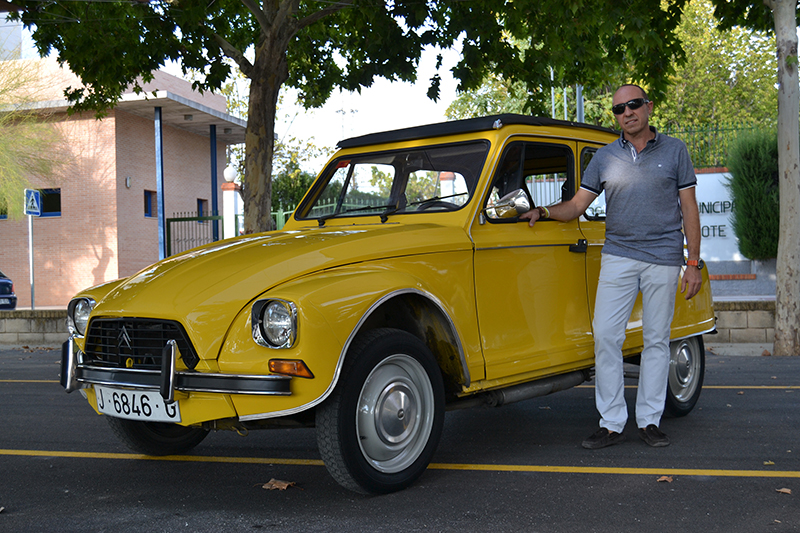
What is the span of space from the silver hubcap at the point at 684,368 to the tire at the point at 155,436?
3.39m

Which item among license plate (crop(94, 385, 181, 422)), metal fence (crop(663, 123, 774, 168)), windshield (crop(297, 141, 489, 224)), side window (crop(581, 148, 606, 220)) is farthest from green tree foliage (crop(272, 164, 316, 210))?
license plate (crop(94, 385, 181, 422))

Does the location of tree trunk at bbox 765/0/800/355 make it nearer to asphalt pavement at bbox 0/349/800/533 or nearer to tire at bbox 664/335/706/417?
asphalt pavement at bbox 0/349/800/533

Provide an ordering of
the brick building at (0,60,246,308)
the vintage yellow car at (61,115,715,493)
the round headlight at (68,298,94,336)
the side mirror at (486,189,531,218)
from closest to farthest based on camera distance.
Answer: the vintage yellow car at (61,115,715,493) → the round headlight at (68,298,94,336) → the side mirror at (486,189,531,218) → the brick building at (0,60,246,308)

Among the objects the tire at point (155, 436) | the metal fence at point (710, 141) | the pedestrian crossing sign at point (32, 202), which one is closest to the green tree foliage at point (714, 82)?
the metal fence at point (710, 141)

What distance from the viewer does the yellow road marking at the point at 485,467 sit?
13.8 feet

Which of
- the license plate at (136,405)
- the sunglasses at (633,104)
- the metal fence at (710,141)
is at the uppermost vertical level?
the metal fence at (710,141)

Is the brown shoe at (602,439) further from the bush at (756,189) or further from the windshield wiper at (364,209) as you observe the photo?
the bush at (756,189)

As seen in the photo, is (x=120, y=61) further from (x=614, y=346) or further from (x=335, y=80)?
(x=614, y=346)

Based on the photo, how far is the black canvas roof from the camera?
4785 millimetres

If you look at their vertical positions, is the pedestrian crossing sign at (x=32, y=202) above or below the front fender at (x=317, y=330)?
above

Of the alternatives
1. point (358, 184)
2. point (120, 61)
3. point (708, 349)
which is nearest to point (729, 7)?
point (708, 349)

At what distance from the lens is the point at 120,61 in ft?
39.0

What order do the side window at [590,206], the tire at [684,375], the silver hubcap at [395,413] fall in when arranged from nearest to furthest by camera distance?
the silver hubcap at [395,413] < the side window at [590,206] < the tire at [684,375]

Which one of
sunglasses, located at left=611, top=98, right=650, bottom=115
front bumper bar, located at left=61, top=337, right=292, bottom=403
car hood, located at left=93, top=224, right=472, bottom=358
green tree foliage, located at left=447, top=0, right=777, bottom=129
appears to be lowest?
front bumper bar, located at left=61, top=337, right=292, bottom=403
